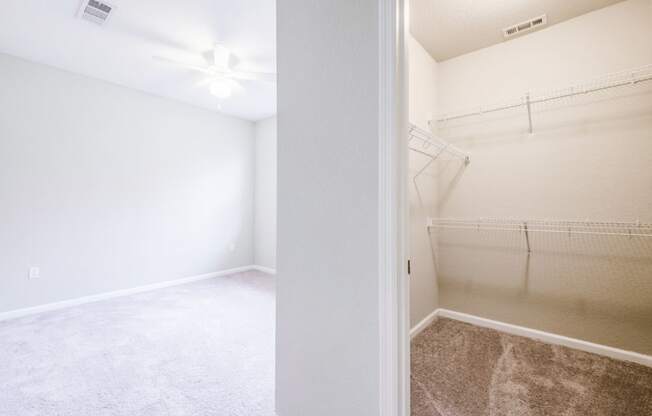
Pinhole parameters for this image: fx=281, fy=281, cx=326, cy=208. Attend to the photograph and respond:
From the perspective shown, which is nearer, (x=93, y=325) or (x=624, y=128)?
(x=624, y=128)

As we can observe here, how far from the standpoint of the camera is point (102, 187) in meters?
3.45

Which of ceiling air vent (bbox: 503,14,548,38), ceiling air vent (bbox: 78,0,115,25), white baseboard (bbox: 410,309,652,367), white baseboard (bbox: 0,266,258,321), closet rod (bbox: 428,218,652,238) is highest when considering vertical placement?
ceiling air vent (bbox: 78,0,115,25)

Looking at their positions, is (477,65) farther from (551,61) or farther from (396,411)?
(396,411)

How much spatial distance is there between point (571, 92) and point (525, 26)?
67cm

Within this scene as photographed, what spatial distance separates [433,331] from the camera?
2.56 m

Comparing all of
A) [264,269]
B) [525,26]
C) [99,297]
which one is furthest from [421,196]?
[99,297]

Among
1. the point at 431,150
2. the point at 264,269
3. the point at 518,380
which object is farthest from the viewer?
the point at 264,269

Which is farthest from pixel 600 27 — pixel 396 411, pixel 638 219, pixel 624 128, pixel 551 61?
pixel 396 411

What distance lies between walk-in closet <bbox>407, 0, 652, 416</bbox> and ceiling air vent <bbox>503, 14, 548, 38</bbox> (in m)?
0.01

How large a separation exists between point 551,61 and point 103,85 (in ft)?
15.5

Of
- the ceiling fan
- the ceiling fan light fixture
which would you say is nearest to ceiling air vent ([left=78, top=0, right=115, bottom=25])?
the ceiling fan

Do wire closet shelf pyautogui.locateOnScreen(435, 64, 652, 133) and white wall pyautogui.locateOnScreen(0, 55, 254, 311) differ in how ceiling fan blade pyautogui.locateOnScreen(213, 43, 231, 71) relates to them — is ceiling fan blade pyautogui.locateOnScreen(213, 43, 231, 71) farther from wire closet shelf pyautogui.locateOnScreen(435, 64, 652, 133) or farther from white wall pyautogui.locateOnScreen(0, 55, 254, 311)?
wire closet shelf pyautogui.locateOnScreen(435, 64, 652, 133)

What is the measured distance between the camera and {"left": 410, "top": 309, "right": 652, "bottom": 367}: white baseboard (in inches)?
80.9

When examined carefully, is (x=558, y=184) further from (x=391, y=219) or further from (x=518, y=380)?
(x=391, y=219)
